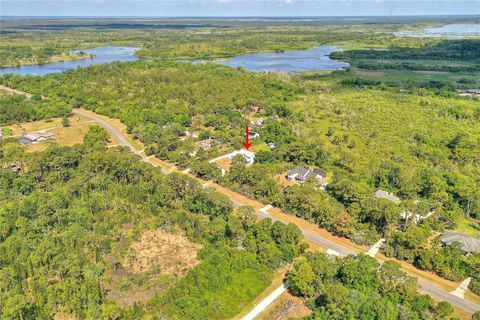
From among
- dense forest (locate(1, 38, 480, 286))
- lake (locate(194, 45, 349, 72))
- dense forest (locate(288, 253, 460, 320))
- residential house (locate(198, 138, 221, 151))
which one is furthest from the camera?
lake (locate(194, 45, 349, 72))

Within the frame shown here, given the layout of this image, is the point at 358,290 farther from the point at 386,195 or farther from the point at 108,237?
the point at 108,237

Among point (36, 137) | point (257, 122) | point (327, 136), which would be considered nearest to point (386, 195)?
point (327, 136)

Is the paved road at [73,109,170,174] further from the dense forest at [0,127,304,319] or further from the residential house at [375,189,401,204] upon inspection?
the residential house at [375,189,401,204]

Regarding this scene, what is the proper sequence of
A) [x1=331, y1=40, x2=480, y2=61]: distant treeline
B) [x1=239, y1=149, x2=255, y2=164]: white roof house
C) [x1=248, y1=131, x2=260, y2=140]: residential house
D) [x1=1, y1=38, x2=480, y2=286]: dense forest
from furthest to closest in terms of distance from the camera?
[x1=331, y1=40, x2=480, y2=61]: distant treeline, [x1=248, y1=131, x2=260, y2=140]: residential house, [x1=239, y1=149, x2=255, y2=164]: white roof house, [x1=1, y1=38, x2=480, y2=286]: dense forest

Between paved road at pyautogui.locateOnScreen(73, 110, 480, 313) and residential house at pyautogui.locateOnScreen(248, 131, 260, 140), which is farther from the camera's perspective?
residential house at pyautogui.locateOnScreen(248, 131, 260, 140)

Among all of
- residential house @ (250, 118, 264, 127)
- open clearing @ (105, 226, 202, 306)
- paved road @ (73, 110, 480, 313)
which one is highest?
residential house @ (250, 118, 264, 127)

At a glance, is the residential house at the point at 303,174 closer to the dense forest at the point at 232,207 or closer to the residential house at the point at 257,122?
the dense forest at the point at 232,207

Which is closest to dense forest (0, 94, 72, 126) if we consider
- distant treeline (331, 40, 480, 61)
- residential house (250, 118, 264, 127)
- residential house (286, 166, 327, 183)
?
residential house (250, 118, 264, 127)
